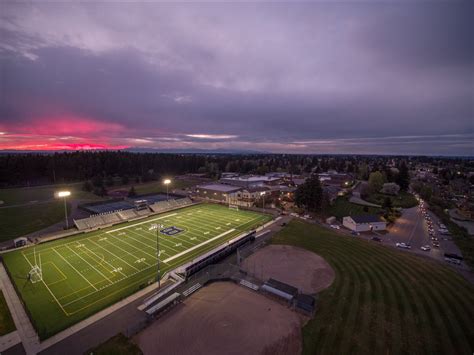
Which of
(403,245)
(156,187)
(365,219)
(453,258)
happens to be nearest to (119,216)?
(156,187)

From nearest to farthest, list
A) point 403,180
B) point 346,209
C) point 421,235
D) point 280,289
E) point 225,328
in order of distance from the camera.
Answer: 1. point 225,328
2. point 280,289
3. point 421,235
4. point 346,209
5. point 403,180

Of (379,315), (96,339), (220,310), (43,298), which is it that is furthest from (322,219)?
(43,298)

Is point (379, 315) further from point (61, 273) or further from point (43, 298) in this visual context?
point (61, 273)

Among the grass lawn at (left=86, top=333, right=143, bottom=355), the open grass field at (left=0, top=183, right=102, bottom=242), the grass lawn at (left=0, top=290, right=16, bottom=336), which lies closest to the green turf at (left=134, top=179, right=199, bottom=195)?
the open grass field at (left=0, top=183, right=102, bottom=242)

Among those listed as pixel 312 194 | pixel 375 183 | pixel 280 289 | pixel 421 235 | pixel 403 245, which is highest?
pixel 312 194

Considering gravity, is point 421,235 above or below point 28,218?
above

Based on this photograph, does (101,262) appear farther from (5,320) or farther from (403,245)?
(403,245)

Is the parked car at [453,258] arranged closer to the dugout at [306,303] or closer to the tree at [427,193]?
the dugout at [306,303]

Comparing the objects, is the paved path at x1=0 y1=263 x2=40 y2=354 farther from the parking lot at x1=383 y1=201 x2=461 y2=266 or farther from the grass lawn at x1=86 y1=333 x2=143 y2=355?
the parking lot at x1=383 y1=201 x2=461 y2=266

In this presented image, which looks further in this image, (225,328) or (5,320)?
(5,320)
